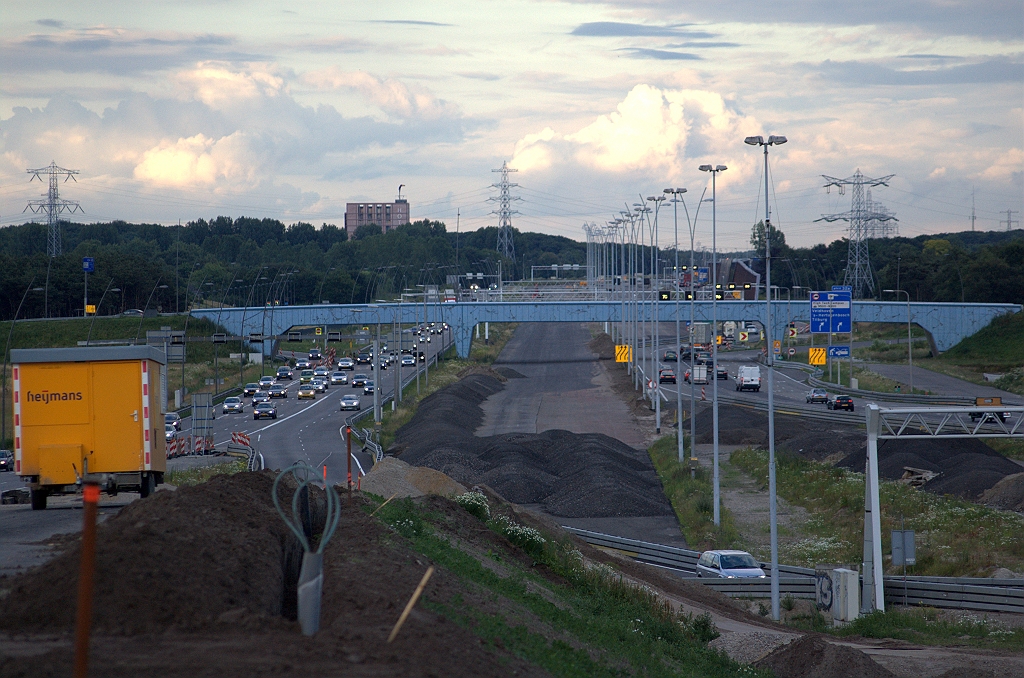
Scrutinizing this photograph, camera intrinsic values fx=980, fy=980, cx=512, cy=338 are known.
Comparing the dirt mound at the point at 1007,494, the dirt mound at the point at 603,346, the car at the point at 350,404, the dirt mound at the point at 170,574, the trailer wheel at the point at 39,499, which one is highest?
the dirt mound at the point at 170,574

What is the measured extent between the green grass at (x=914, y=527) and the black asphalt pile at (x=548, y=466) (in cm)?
705

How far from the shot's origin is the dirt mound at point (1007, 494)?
41031mm

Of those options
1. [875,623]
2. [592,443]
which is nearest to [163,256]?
[592,443]

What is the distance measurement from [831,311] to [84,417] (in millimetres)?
55921

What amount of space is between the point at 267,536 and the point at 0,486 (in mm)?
35873

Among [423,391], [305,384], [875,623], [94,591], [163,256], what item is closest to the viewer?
[94,591]

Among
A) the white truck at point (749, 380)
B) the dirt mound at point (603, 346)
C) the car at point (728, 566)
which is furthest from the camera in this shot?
the dirt mound at point (603, 346)

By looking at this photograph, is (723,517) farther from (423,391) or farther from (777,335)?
(777,335)

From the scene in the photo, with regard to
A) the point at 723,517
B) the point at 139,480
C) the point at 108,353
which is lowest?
the point at 723,517

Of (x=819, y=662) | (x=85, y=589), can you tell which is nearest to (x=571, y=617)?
(x=819, y=662)

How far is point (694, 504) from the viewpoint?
42375 mm

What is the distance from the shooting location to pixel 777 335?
11919 centimetres

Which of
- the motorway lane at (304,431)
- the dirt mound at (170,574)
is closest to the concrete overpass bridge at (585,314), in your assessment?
the motorway lane at (304,431)

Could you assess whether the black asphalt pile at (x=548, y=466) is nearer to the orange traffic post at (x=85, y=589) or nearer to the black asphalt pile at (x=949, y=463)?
the black asphalt pile at (x=949, y=463)
